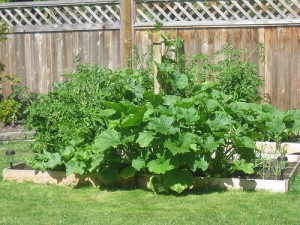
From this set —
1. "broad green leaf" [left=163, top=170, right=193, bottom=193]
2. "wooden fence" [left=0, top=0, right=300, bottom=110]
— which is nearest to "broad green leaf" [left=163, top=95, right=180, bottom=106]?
"broad green leaf" [left=163, top=170, right=193, bottom=193]

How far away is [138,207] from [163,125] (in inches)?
33.2

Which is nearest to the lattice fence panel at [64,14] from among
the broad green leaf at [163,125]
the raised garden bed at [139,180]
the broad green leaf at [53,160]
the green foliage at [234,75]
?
the green foliage at [234,75]

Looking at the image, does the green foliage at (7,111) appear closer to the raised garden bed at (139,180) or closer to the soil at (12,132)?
the soil at (12,132)

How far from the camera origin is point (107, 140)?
7504mm

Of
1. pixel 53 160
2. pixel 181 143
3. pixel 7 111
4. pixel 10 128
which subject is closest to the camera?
pixel 181 143

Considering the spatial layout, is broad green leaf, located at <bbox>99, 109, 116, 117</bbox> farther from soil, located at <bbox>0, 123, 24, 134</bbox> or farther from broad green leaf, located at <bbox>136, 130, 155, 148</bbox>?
soil, located at <bbox>0, 123, 24, 134</bbox>

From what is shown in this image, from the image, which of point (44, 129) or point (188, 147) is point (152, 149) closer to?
point (188, 147)

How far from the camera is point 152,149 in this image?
24.9 ft

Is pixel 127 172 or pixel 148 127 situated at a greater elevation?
pixel 148 127

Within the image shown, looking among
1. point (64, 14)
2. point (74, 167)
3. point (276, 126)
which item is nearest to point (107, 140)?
point (74, 167)

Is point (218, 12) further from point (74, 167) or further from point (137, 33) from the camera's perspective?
point (74, 167)

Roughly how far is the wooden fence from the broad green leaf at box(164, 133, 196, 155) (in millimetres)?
3715

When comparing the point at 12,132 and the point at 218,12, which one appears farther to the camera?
the point at 12,132

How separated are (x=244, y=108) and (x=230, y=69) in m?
2.40
